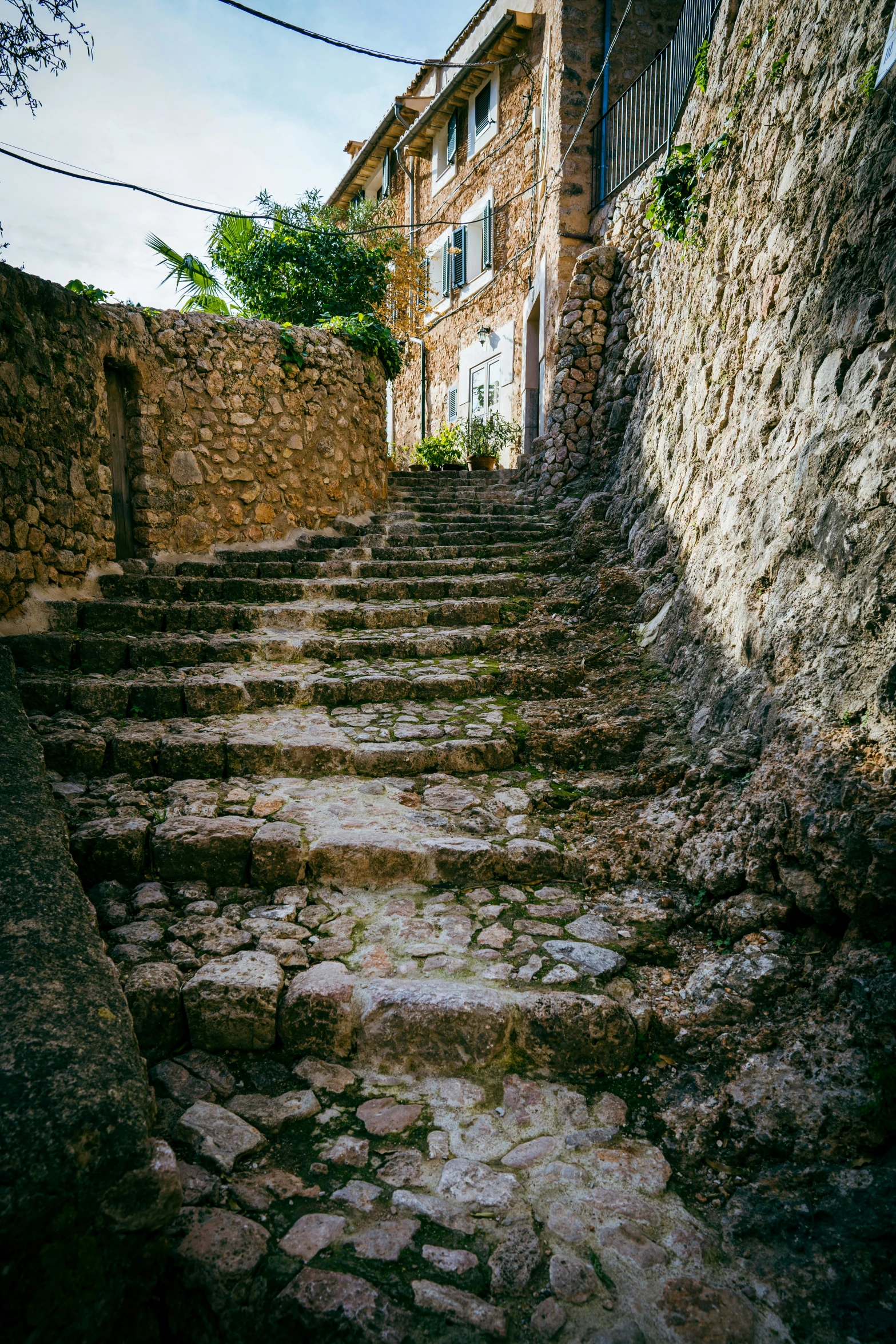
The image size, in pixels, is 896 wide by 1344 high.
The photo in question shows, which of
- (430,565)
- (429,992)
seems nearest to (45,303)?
(430,565)

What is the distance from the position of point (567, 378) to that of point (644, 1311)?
26.3ft

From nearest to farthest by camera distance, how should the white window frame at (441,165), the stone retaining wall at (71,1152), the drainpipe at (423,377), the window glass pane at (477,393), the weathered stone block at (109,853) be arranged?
the stone retaining wall at (71,1152) < the weathered stone block at (109,853) < the window glass pane at (477,393) < the white window frame at (441,165) < the drainpipe at (423,377)

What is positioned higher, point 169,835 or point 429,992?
point 169,835

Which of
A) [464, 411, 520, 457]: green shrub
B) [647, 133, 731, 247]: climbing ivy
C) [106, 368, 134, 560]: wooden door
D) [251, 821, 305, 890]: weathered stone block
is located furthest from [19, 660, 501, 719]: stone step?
[464, 411, 520, 457]: green shrub

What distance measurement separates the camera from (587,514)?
6.27 meters

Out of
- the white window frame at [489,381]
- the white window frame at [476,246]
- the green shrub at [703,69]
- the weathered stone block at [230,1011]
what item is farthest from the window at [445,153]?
the weathered stone block at [230,1011]

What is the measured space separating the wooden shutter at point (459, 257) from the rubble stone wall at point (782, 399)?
8884mm

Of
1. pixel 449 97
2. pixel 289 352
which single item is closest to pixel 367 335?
pixel 289 352

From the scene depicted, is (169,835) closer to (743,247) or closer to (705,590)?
(705,590)

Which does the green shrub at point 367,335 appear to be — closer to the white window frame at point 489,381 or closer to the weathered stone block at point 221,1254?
the white window frame at point 489,381

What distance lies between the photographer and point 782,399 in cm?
281

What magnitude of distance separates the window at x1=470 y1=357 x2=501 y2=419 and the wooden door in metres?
7.62

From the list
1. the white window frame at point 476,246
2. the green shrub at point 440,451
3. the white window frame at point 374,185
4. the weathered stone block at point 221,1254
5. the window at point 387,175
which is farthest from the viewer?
the white window frame at point 374,185

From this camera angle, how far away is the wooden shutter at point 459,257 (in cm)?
1295
